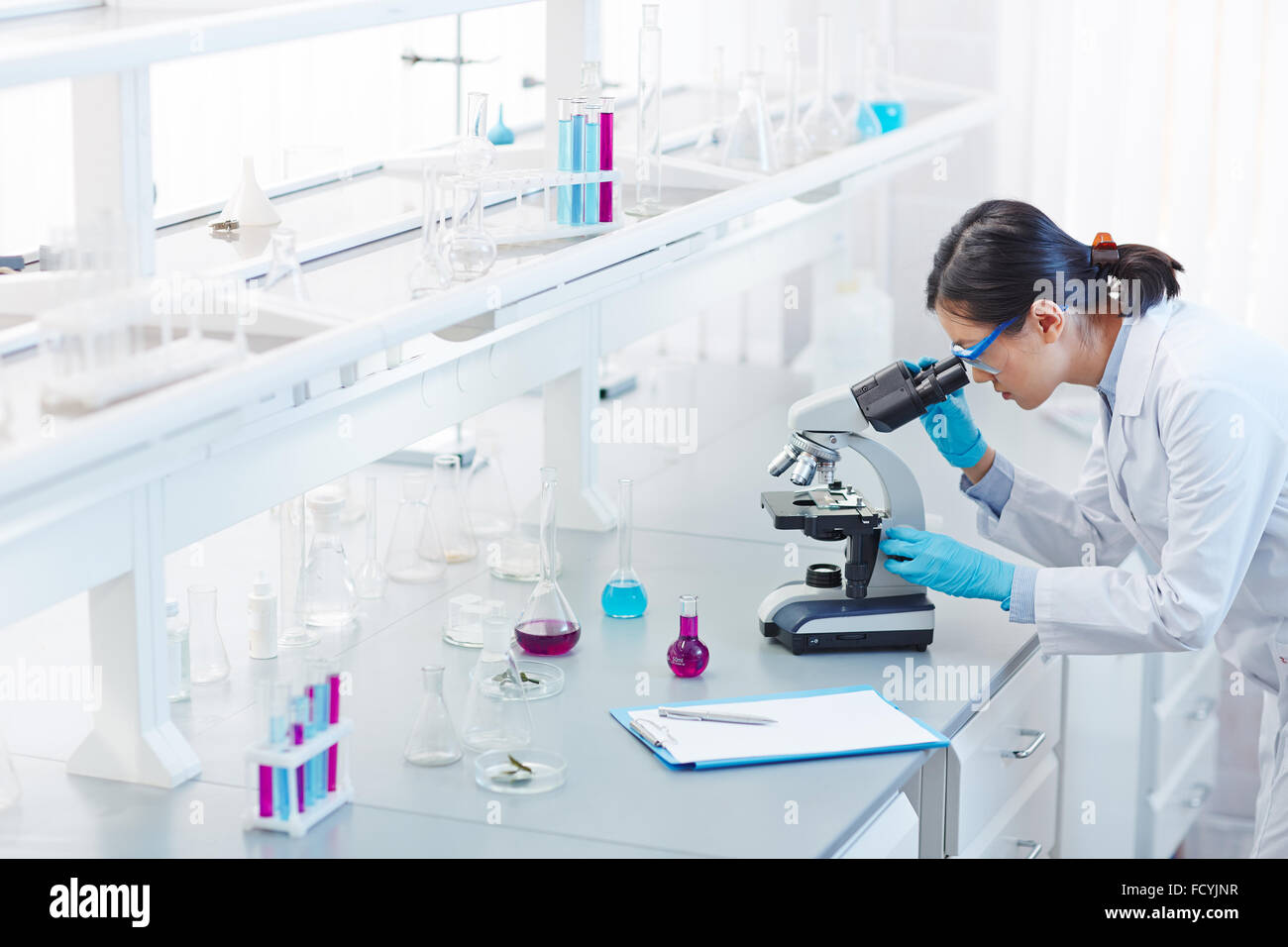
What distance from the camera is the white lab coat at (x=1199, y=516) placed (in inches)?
77.9

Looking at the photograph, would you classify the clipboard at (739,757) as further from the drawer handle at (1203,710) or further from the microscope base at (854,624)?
the drawer handle at (1203,710)

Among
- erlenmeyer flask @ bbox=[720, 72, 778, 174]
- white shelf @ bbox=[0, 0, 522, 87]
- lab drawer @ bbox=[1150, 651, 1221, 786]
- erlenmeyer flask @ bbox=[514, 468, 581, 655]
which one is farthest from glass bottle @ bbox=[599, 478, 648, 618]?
lab drawer @ bbox=[1150, 651, 1221, 786]

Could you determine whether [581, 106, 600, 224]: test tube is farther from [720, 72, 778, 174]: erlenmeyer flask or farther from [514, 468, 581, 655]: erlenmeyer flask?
[720, 72, 778, 174]: erlenmeyer flask

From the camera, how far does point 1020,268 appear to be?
6.75ft

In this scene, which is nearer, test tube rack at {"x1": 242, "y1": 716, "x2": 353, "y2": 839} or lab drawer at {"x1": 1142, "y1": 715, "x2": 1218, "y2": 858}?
test tube rack at {"x1": 242, "y1": 716, "x2": 353, "y2": 839}

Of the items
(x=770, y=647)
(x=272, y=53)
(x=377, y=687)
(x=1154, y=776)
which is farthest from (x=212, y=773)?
(x=272, y=53)

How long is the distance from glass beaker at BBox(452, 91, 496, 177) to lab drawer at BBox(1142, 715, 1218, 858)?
68.4 inches

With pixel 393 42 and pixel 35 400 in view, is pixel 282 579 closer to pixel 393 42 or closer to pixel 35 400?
pixel 35 400

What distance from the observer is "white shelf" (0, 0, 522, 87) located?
133 centimetres

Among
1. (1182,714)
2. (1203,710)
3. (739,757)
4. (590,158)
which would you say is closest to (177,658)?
(739,757)

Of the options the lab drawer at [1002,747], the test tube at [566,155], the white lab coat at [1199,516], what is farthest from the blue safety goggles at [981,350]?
the test tube at [566,155]

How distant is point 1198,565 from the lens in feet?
6.52
